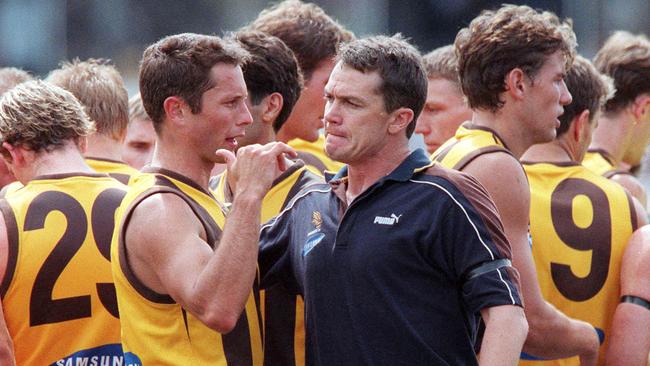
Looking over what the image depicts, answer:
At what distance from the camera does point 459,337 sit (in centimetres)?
373

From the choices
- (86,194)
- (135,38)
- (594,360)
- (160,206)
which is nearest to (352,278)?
(160,206)

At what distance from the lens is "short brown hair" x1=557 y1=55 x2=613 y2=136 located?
17.4ft

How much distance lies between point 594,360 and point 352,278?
1.28 m

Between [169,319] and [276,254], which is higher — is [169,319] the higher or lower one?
the lower one

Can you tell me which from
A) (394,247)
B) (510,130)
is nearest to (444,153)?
(510,130)

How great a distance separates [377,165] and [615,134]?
3164mm

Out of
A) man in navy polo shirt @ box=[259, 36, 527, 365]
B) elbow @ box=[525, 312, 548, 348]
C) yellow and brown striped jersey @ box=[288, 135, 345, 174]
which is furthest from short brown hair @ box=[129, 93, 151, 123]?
elbow @ box=[525, 312, 548, 348]

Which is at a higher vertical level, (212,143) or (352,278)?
(212,143)

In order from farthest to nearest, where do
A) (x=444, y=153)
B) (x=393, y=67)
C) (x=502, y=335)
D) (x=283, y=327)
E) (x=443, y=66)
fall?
(x=443, y=66) → (x=444, y=153) → (x=283, y=327) → (x=393, y=67) → (x=502, y=335)

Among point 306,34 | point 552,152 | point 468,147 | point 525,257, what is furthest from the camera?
point 306,34

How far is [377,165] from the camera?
3.90 meters

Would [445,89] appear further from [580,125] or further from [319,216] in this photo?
[319,216]

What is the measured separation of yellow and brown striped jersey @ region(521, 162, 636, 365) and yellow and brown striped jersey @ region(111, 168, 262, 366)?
1522mm

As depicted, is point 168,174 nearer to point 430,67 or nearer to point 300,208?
point 300,208
